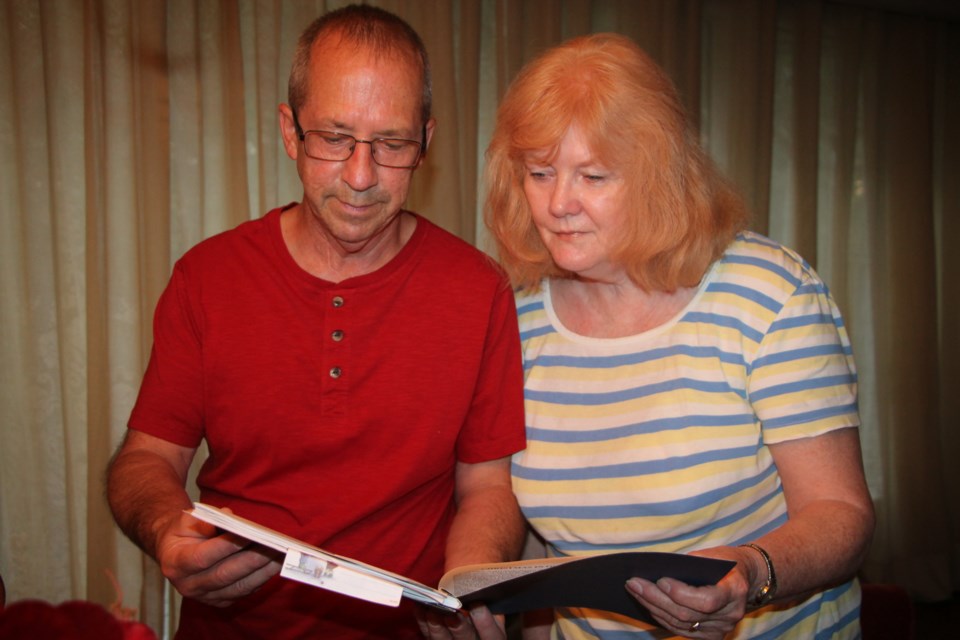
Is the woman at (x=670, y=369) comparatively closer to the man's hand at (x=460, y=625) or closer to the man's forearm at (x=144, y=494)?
the man's hand at (x=460, y=625)

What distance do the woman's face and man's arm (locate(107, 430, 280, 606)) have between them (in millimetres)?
751

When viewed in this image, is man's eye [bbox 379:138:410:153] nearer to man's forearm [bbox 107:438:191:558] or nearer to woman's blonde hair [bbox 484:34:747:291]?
woman's blonde hair [bbox 484:34:747:291]

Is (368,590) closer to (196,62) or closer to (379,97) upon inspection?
(379,97)

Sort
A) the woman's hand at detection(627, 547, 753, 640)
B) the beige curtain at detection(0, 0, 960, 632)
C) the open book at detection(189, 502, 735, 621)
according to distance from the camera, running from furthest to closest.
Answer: the beige curtain at detection(0, 0, 960, 632)
the woman's hand at detection(627, 547, 753, 640)
the open book at detection(189, 502, 735, 621)

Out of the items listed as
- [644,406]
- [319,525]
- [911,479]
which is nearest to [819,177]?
[911,479]

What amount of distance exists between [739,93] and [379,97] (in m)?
3.15

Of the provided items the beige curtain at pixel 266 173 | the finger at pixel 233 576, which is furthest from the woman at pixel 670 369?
the beige curtain at pixel 266 173

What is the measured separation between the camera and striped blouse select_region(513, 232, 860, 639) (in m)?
1.48

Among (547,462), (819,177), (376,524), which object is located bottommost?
(376,524)

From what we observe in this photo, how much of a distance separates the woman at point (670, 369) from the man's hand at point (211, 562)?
0.58m

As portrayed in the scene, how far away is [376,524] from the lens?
65.2 inches

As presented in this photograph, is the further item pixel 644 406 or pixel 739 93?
pixel 739 93

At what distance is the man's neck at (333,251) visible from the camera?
5.69 feet

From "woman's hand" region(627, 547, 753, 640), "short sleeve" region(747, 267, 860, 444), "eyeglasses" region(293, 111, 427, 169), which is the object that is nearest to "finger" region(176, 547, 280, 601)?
"woman's hand" region(627, 547, 753, 640)
